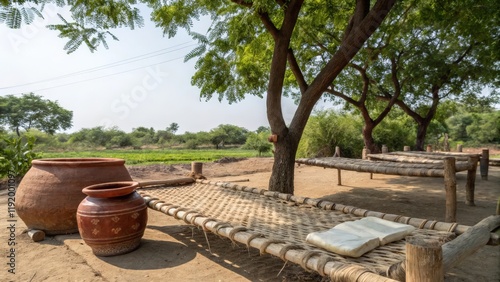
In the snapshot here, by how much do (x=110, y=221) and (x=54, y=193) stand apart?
1.07 meters

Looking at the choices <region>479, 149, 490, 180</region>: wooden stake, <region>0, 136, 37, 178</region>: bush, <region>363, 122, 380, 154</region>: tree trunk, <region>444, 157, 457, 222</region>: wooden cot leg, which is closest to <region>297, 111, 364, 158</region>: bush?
<region>363, 122, 380, 154</region>: tree trunk

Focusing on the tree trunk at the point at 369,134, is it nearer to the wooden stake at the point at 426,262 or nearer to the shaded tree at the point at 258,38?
the shaded tree at the point at 258,38

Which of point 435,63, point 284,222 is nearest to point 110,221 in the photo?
point 284,222

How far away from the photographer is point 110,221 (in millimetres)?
2617

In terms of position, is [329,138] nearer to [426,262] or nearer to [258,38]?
[258,38]

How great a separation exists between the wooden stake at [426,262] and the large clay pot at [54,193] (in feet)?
10.6

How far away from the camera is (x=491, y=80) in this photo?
384 inches

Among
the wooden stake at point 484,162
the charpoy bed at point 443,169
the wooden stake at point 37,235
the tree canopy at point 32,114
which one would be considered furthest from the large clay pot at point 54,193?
the tree canopy at point 32,114

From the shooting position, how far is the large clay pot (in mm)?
3174

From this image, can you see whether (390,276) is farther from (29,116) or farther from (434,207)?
(29,116)

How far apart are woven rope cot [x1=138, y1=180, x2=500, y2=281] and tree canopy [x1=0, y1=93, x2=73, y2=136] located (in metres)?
31.8

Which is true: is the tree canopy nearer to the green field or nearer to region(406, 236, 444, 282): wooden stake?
the green field

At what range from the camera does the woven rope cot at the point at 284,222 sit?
1.69m

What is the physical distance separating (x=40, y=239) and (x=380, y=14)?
5.14 metres
